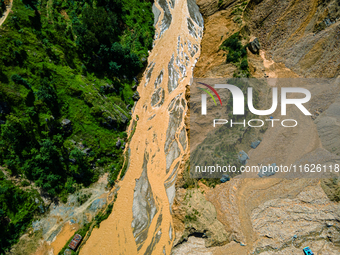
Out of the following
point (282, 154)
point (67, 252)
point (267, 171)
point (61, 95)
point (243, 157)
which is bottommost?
point (67, 252)

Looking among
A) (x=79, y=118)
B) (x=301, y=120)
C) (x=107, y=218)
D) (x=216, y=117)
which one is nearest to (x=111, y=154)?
(x=79, y=118)

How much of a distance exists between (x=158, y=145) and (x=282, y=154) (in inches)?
620

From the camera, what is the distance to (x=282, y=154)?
800 inches

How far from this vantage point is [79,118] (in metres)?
23.0

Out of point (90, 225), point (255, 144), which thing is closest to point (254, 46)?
point (255, 144)

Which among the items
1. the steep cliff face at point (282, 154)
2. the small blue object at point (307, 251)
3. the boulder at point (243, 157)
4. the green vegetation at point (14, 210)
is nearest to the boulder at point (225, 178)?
the steep cliff face at point (282, 154)

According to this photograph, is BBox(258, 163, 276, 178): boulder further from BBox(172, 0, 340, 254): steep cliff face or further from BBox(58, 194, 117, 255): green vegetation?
BBox(58, 194, 117, 255): green vegetation

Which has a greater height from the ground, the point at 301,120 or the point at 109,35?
the point at 109,35

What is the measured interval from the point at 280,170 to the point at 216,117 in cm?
968

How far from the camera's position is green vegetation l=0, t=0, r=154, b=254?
1980 centimetres

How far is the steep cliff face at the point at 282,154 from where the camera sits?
1719 cm

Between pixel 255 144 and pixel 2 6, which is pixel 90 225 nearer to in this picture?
pixel 255 144

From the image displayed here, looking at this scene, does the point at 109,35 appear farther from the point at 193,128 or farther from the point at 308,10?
the point at 308,10

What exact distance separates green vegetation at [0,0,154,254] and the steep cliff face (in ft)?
41.7
